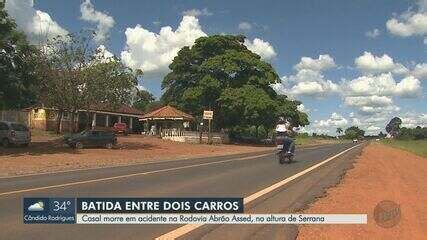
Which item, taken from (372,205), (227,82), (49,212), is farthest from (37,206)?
(227,82)

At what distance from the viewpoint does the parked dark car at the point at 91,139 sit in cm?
4088

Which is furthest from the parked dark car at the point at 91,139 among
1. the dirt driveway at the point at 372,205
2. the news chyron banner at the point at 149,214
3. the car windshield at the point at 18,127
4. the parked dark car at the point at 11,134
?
the news chyron banner at the point at 149,214

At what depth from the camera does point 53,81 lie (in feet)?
136

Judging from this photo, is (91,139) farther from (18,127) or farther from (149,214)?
(149,214)

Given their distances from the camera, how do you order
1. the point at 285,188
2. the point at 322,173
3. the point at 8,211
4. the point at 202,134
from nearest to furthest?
1. the point at 8,211
2. the point at 285,188
3. the point at 322,173
4. the point at 202,134

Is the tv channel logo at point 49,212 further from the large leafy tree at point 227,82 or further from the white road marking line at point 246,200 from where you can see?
the large leafy tree at point 227,82

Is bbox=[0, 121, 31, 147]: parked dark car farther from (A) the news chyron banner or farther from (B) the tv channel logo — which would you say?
(B) the tv channel logo

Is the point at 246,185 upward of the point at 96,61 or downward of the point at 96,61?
downward

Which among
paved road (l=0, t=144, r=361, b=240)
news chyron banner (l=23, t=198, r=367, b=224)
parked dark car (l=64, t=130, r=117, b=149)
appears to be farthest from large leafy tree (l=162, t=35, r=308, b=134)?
news chyron banner (l=23, t=198, r=367, b=224)

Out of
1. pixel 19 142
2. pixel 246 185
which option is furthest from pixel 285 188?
pixel 19 142

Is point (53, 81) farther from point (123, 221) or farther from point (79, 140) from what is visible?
point (123, 221)

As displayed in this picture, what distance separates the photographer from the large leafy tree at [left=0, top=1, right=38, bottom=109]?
110 feet

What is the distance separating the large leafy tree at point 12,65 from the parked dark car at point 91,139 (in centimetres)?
551

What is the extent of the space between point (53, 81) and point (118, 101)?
4799mm
